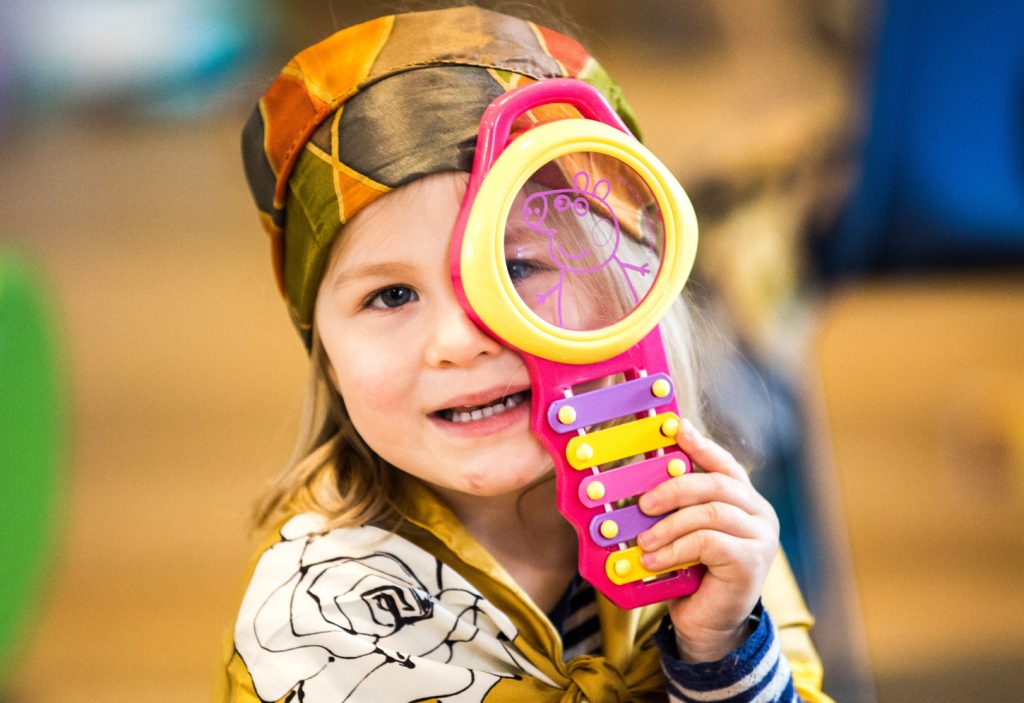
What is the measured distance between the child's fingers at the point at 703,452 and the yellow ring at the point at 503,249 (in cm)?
5

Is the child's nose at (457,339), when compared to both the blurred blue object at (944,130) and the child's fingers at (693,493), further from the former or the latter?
the blurred blue object at (944,130)

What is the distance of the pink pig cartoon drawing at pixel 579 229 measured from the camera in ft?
1.67

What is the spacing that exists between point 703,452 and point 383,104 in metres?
0.23

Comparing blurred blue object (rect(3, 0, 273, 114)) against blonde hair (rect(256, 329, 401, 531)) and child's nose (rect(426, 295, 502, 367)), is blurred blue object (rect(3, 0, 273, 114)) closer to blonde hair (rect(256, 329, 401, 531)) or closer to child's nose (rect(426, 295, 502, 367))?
blonde hair (rect(256, 329, 401, 531))

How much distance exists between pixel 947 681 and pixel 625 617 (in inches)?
30.7

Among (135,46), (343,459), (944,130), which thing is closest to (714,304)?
(343,459)

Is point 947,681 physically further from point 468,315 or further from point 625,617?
point 468,315

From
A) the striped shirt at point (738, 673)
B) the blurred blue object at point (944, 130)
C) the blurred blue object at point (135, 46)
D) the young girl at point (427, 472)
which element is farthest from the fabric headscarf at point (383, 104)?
the blurred blue object at point (135, 46)

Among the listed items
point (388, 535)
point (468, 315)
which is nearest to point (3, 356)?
point (388, 535)

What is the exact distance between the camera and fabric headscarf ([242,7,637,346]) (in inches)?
21.0

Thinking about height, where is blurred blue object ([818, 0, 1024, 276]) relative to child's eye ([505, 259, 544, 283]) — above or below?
below

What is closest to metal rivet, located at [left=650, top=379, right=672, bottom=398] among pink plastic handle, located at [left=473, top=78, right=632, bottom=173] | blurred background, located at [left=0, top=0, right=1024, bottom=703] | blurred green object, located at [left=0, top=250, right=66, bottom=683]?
pink plastic handle, located at [left=473, top=78, right=632, bottom=173]

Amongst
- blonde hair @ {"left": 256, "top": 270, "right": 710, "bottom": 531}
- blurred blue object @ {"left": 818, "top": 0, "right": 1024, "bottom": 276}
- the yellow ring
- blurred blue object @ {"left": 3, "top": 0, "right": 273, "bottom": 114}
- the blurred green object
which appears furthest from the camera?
blurred blue object @ {"left": 3, "top": 0, "right": 273, "bottom": 114}

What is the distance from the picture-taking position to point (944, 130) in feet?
4.09
